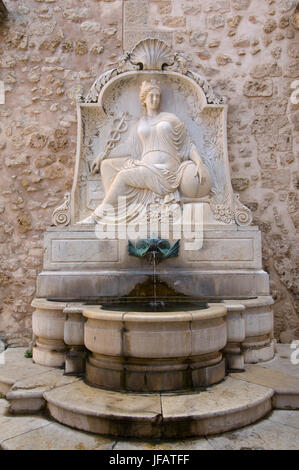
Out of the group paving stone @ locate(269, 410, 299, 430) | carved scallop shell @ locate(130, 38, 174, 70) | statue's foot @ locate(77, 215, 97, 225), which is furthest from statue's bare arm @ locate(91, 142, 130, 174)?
paving stone @ locate(269, 410, 299, 430)

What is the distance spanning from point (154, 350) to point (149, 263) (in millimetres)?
1231

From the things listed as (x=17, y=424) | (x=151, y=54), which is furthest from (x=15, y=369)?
(x=151, y=54)

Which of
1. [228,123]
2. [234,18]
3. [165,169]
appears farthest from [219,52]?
[165,169]

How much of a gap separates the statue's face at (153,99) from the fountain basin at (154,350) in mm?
2393

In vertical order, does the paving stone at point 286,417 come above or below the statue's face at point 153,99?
below

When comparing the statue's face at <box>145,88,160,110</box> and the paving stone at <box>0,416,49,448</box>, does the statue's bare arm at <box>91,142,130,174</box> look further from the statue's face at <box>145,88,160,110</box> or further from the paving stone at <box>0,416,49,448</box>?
the paving stone at <box>0,416,49,448</box>

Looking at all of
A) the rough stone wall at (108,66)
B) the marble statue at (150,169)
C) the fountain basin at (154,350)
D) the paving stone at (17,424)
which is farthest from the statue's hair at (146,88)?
the paving stone at (17,424)

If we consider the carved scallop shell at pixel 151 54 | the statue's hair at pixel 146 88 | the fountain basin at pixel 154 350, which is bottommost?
the fountain basin at pixel 154 350

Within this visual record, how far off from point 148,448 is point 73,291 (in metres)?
1.63

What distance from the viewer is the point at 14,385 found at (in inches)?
92.4

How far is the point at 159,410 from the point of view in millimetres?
1884

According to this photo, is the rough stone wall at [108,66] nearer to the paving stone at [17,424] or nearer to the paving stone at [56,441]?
the paving stone at [17,424]

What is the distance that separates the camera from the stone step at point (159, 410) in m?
1.83

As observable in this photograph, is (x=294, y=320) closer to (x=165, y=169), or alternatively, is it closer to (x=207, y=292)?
(x=207, y=292)
